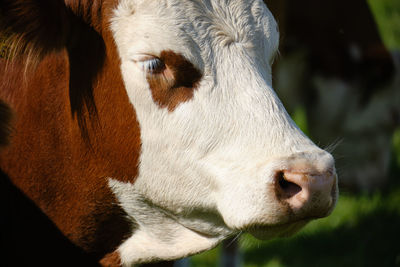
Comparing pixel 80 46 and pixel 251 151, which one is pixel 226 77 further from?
pixel 80 46

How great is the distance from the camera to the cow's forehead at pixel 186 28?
2568 mm

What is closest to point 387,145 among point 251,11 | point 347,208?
point 347,208

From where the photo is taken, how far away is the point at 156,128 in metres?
2.63

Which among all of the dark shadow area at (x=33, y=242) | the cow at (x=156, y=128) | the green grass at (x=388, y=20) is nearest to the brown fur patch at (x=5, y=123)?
the cow at (x=156, y=128)

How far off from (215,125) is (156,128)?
0.79ft

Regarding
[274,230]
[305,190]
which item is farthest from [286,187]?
[274,230]

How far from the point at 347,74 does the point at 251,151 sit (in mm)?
3942

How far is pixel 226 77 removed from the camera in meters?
2.58

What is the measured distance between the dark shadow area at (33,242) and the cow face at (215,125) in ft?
1.56

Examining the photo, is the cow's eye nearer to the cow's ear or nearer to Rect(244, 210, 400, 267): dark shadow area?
the cow's ear

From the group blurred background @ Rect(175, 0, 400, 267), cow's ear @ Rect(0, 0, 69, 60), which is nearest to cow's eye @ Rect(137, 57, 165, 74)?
cow's ear @ Rect(0, 0, 69, 60)

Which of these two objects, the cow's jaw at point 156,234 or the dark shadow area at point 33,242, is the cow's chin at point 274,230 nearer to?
the cow's jaw at point 156,234

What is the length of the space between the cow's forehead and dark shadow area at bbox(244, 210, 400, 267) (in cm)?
293

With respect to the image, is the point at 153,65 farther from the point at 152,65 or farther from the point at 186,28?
the point at 186,28
